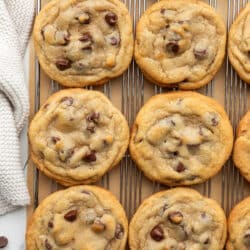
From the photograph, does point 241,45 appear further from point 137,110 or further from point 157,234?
point 157,234

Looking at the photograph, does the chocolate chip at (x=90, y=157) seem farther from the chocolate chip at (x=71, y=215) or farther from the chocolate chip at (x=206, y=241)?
the chocolate chip at (x=206, y=241)

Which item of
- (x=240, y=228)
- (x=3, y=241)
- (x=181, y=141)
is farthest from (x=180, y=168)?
(x=3, y=241)

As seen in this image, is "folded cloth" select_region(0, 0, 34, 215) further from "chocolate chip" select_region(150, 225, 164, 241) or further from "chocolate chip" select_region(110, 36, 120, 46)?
"chocolate chip" select_region(150, 225, 164, 241)

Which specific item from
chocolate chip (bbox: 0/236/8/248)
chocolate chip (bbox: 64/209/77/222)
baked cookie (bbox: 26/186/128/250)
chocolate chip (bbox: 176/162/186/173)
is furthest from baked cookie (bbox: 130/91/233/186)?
chocolate chip (bbox: 0/236/8/248)

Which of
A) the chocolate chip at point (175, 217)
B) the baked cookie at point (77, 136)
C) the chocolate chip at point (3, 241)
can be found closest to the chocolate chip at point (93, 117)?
the baked cookie at point (77, 136)

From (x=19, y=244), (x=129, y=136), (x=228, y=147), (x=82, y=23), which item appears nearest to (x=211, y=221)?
(x=228, y=147)

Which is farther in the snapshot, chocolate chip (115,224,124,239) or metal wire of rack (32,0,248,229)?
metal wire of rack (32,0,248,229)

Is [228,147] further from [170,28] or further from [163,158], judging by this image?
[170,28]

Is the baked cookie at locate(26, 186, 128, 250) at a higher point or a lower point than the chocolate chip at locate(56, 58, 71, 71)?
lower
